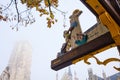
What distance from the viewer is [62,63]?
135 inches

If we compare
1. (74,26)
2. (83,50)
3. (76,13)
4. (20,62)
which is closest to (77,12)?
(76,13)

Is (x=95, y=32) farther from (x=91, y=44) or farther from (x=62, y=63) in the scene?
(x=62, y=63)

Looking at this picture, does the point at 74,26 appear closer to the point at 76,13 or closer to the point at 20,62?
the point at 76,13

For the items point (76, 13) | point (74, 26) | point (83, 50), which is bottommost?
point (83, 50)

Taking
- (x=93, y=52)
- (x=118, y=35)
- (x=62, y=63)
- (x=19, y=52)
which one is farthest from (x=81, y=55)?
(x=19, y=52)

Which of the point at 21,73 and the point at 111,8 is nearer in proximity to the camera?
the point at 111,8

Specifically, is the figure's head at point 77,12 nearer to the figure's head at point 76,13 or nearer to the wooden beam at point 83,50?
the figure's head at point 76,13

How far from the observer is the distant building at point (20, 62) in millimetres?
47091

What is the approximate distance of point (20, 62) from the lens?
49344 mm

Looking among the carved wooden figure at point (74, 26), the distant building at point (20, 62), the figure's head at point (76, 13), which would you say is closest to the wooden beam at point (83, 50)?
the carved wooden figure at point (74, 26)

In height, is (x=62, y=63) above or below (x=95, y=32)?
below

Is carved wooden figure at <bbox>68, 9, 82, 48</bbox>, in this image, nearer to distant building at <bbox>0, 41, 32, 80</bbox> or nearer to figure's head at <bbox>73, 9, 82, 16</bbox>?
figure's head at <bbox>73, 9, 82, 16</bbox>

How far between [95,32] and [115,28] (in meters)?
1.04

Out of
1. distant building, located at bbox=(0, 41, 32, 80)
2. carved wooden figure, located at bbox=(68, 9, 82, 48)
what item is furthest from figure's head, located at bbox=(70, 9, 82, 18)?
distant building, located at bbox=(0, 41, 32, 80)
